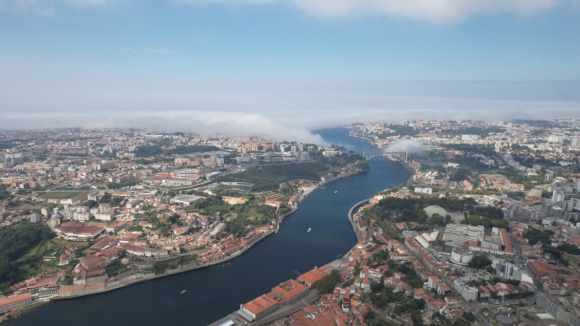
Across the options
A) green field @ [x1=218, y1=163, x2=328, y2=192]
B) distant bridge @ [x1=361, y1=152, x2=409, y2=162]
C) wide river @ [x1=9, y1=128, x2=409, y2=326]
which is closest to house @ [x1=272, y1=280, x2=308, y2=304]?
wide river @ [x1=9, y1=128, x2=409, y2=326]

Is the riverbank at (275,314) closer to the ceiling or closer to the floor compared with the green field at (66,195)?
closer to the floor

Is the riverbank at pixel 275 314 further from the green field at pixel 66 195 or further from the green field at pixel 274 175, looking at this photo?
the green field at pixel 66 195

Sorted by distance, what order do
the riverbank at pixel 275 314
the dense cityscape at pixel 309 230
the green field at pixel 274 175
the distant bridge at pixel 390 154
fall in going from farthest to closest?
the distant bridge at pixel 390 154, the green field at pixel 274 175, the dense cityscape at pixel 309 230, the riverbank at pixel 275 314

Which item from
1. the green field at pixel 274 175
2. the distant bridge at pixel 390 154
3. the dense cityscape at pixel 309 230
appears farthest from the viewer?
the distant bridge at pixel 390 154

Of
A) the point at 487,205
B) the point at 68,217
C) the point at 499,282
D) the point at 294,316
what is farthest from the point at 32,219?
the point at 487,205

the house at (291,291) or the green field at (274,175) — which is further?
the green field at (274,175)

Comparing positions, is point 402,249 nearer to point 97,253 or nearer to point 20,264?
point 97,253

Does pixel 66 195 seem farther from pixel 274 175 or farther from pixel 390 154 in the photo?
pixel 390 154

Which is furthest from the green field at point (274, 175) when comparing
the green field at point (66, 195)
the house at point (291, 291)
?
the house at point (291, 291)
